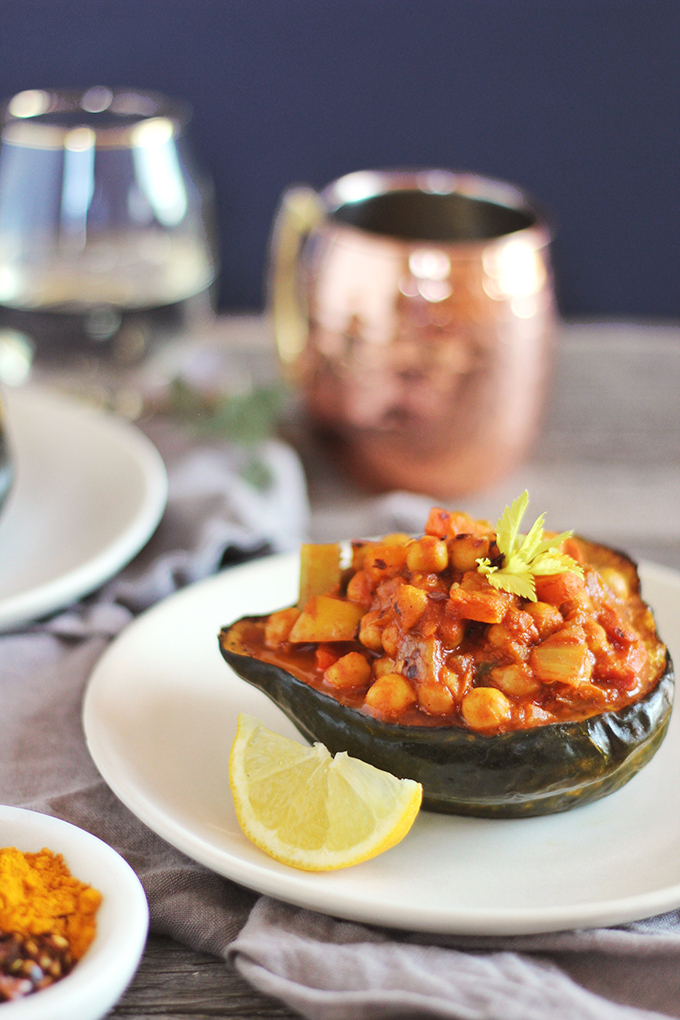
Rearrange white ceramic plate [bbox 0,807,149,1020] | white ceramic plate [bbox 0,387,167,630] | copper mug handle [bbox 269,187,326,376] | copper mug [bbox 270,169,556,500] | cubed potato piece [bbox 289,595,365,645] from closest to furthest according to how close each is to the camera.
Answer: white ceramic plate [bbox 0,807,149,1020]
cubed potato piece [bbox 289,595,365,645]
white ceramic plate [bbox 0,387,167,630]
copper mug [bbox 270,169,556,500]
copper mug handle [bbox 269,187,326,376]

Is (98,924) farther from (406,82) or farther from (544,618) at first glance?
(406,82)

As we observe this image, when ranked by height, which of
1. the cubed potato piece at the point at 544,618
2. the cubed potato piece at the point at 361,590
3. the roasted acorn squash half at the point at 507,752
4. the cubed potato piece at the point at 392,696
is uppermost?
the cubed potato piece at the point at 544,618

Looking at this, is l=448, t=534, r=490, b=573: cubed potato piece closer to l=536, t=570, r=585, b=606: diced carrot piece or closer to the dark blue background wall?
l=536, t=570, r=585, b=606: diced carrot piece

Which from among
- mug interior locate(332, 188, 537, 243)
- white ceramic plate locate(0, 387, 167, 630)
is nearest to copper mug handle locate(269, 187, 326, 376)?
mug interior locate(332, 188, 537, 243)

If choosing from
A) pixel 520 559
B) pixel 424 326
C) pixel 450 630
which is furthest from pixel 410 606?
pixel 424 326

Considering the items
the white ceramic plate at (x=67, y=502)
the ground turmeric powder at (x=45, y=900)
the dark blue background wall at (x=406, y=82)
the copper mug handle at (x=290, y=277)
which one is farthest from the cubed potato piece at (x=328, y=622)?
the dark blue background wall at (x=406, y=82)

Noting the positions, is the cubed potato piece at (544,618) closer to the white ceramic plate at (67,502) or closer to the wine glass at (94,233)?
the white ceramic plate at (67,502)
